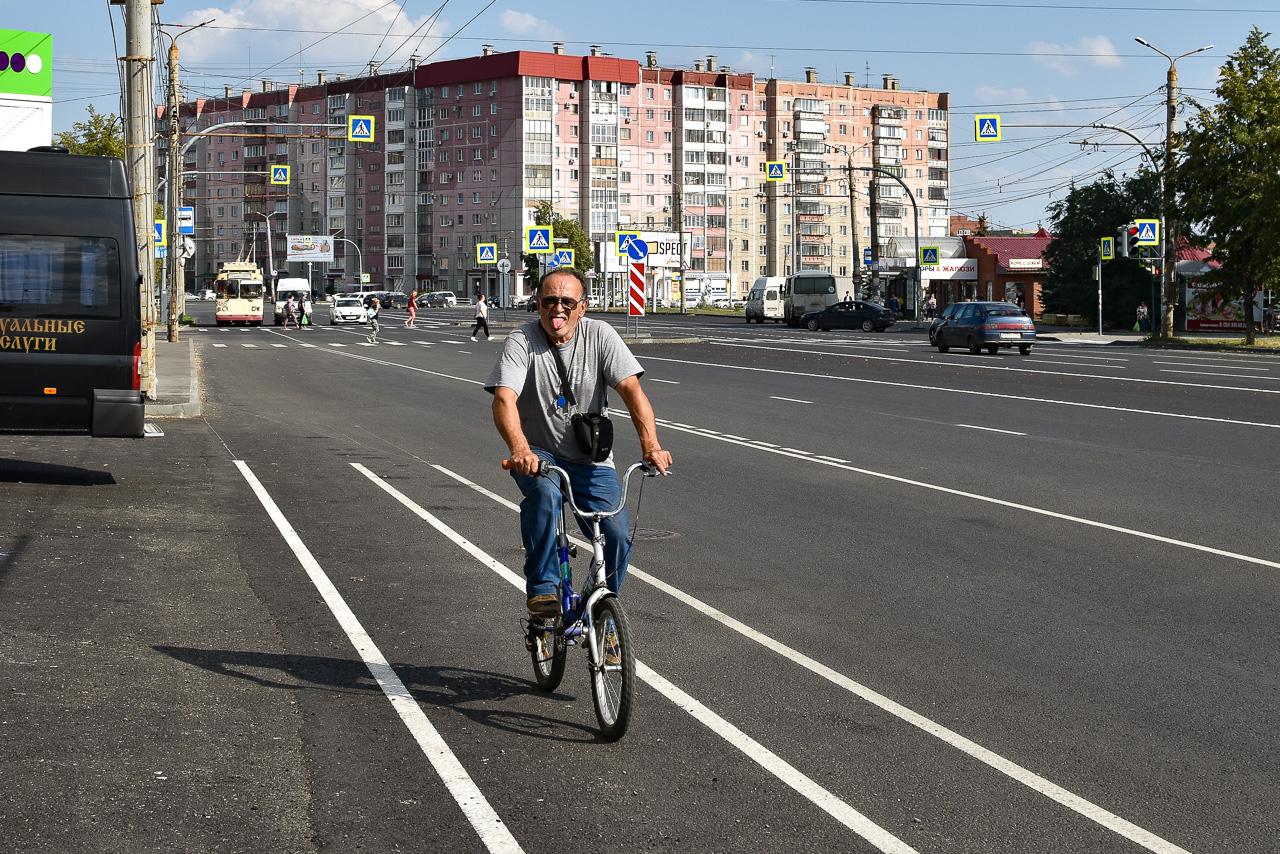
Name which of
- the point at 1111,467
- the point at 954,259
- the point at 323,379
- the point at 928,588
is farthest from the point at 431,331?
the point at 928,588

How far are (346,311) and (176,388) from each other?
56.7m

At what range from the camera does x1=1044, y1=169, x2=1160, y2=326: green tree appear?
6531cm

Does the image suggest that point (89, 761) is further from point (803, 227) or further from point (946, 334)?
point (803, 227)

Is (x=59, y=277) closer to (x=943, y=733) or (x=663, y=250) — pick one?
(x=943, y=733)

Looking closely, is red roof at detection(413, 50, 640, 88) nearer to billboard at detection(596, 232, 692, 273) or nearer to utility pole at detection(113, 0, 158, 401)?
billboard at detection(596, 232, 692, 273)

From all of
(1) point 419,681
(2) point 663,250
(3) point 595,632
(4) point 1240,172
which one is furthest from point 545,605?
(2) point 663,250

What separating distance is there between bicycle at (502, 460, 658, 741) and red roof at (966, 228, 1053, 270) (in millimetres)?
75617

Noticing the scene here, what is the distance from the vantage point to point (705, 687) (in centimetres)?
685

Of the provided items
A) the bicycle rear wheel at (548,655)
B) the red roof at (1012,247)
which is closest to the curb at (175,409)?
the bicycle rear wheel at (548,655)

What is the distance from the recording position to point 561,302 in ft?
20.9

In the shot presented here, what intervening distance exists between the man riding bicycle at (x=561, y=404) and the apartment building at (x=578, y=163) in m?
138

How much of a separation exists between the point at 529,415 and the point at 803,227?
169 metres

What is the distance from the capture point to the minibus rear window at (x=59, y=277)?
13.8m

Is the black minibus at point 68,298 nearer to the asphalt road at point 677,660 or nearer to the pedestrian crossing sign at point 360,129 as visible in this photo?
the asphalt road at point 677,660
